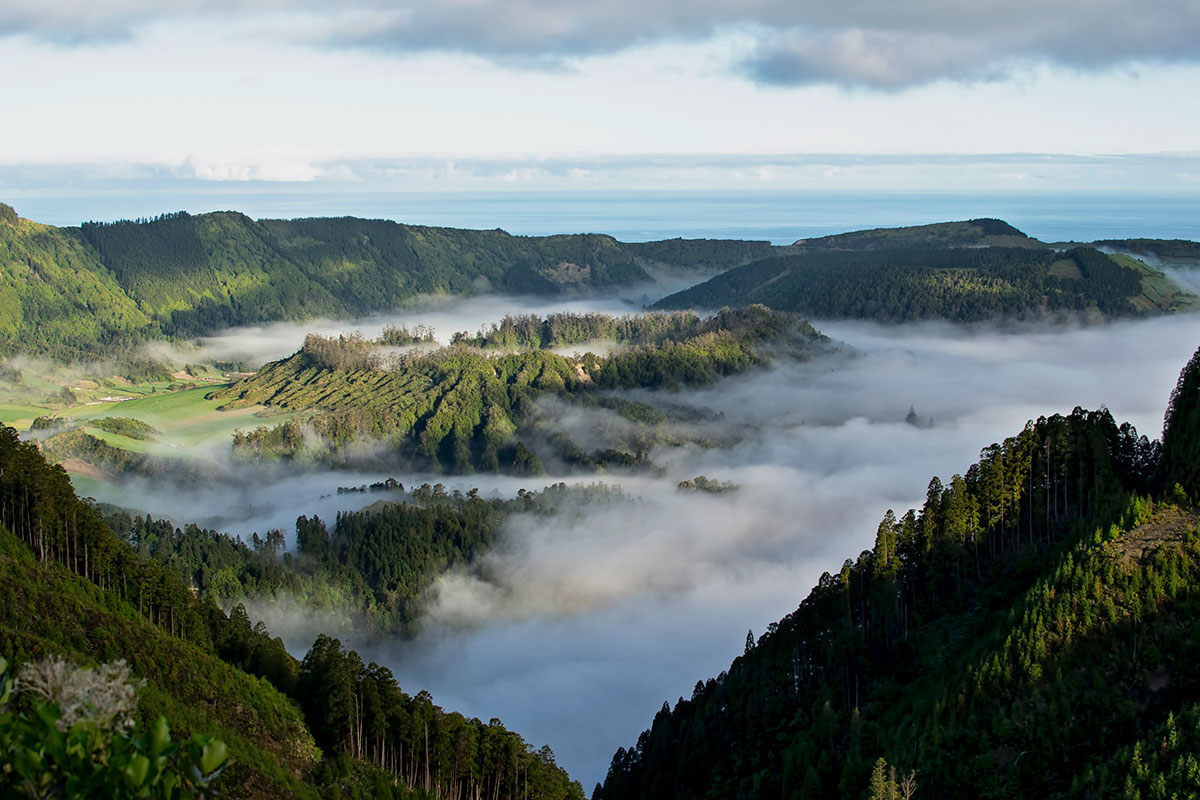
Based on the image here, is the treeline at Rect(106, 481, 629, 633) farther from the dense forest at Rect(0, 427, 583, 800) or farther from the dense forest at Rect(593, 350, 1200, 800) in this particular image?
the dense forest at Rect(593, 350, 1200, 800)

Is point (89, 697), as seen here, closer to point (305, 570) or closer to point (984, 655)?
point (984, 655)

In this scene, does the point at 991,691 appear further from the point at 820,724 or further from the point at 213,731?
the point at 213,731

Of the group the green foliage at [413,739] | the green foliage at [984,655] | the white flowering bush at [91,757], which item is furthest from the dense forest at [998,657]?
the white flowering bush at [91,757]

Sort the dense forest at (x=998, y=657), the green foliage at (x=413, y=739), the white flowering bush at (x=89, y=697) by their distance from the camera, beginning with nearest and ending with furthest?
the white flowering bush at (x=89, y=697)
the dense forest at (x=998, y=657)
the green foliage at (x=413, y=739)

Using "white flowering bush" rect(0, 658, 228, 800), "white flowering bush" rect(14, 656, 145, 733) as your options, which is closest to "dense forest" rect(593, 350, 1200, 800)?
"white flowering bush" rect(14, 656, 145, 733)

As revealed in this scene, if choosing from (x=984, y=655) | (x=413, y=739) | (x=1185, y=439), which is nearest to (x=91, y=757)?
(x=984, y=655)

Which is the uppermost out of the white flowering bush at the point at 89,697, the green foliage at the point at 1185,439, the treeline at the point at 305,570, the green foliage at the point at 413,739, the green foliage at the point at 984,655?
the white flowering bush at the point at 89,697

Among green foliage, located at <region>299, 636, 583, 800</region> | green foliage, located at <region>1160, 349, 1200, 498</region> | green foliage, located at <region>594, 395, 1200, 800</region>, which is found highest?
green foliage, located at <region>1160, 349, 1200, 498</region>

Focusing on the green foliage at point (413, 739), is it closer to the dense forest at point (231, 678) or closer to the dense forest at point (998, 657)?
the dense forest at point (231, 678)
